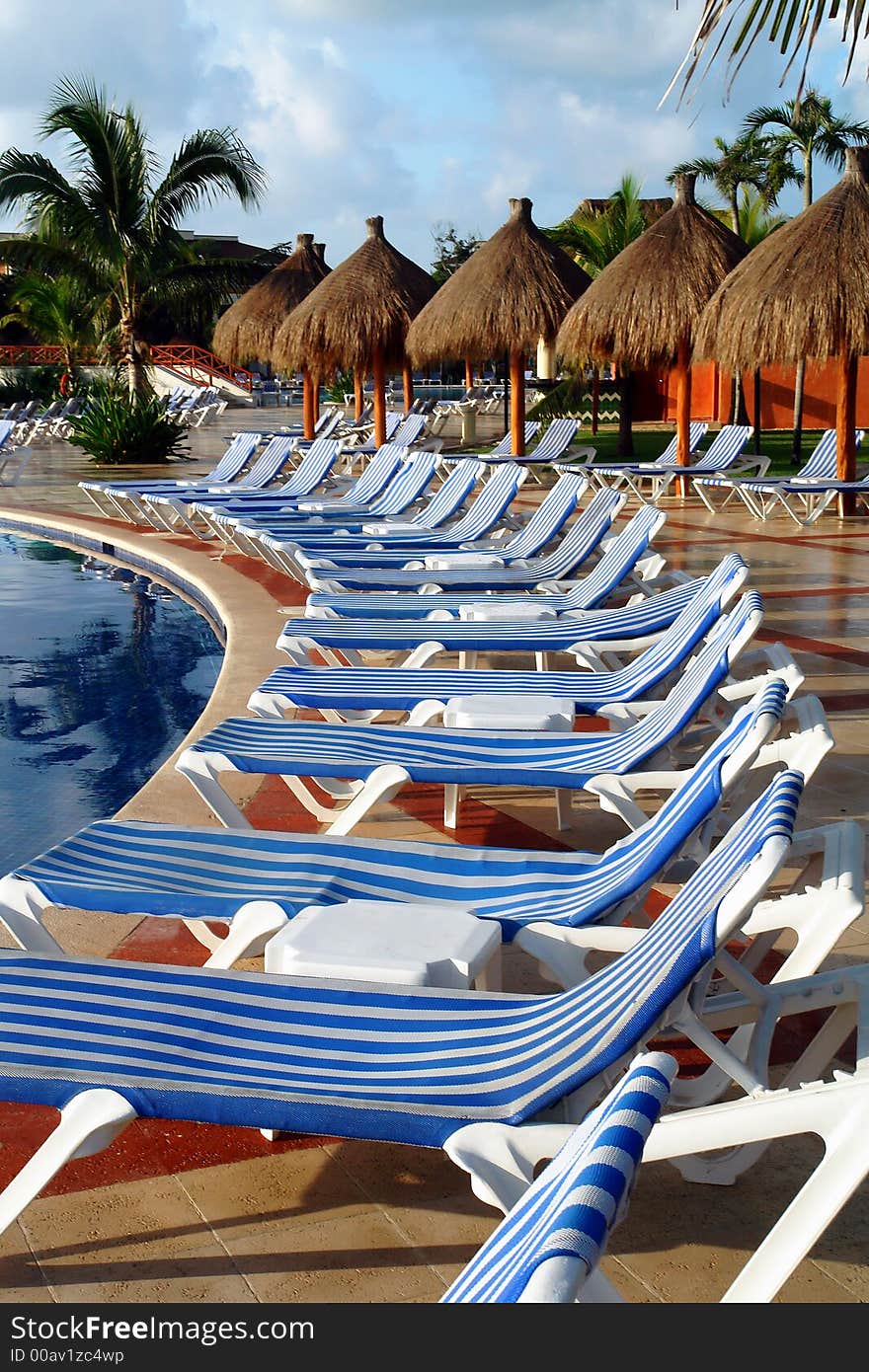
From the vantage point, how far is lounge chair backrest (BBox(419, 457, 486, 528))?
1049 cm

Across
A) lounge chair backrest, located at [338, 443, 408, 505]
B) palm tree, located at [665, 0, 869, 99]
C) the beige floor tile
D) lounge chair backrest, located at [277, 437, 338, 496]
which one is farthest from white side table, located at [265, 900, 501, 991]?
lounge chair backrest, located at [277, 437, 338, 496]

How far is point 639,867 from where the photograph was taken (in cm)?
299

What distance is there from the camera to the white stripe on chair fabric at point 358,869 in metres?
3.02

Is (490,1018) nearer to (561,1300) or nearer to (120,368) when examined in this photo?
(561,1300)

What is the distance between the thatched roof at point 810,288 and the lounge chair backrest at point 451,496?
4.08m

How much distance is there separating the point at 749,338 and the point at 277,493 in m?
4.78

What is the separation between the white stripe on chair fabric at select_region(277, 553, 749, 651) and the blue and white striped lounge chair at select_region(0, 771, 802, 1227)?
319cm

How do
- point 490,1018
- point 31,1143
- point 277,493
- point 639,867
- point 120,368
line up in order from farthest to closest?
point 120,368, point 277,493, point 639,867, point 31,1143, point 490,1018

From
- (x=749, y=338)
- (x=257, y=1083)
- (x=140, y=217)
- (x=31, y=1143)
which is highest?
(x=140, y=217)

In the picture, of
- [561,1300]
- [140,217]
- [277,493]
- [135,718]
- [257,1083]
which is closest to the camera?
[561,1300]

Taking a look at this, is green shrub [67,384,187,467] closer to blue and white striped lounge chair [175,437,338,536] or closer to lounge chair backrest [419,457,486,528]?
blue and white striped lounge chair [175,437,338,536]

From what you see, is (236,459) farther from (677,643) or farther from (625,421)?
(677,643)

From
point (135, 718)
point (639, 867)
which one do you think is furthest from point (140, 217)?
point (639, 867)

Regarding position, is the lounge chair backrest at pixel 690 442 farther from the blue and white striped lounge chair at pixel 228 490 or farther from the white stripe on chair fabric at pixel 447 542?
the white stripe on chair fabric at pixel 447 542
